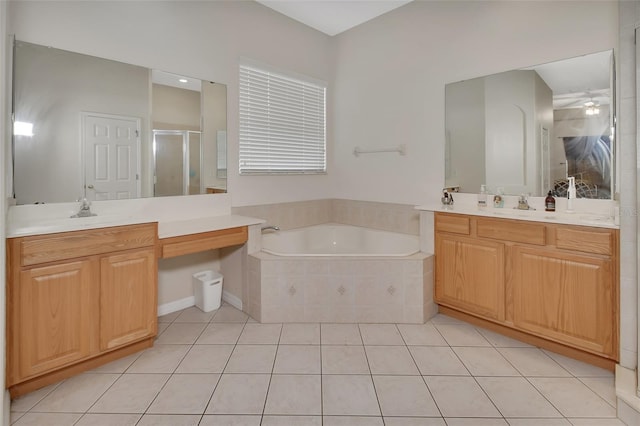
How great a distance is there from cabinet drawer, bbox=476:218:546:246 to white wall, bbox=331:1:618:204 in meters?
0.81

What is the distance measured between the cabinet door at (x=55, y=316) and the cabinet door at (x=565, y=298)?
2.72 metres

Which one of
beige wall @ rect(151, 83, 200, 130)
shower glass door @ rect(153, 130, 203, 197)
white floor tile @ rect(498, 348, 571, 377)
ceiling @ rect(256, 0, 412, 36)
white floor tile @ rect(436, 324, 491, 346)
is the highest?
ceiling @ rect(256, 0, 412, 36)

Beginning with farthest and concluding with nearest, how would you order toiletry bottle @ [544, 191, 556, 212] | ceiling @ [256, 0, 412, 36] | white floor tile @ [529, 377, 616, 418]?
ceiling @ [256, 0, 412, 36], toiletry bottle @ [544, 191, 556, 212], white floor tile @ [529, 377, 616, 418]

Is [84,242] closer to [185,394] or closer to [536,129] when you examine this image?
[185,394]

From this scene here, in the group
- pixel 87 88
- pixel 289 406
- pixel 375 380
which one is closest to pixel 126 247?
pixel 87 88

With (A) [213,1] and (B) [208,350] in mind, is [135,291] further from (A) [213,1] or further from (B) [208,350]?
(A) [213,1]

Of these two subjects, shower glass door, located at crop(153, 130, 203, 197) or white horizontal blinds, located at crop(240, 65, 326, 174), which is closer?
shower glass door, located at crop(153, 130, 203, 197)

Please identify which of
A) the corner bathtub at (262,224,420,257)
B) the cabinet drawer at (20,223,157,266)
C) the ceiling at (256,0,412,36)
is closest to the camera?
the cabinet drawer at (20,223,157,266)

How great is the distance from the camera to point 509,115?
2.76 metres

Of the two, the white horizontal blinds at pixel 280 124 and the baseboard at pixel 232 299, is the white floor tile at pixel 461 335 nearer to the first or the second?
the baseboard at pixel 232 299

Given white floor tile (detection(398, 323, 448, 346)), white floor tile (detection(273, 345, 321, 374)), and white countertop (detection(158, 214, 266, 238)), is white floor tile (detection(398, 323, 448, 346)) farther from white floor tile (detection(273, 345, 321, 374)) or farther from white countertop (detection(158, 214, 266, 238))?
white countertop (detection(158, 214, 266, 238))

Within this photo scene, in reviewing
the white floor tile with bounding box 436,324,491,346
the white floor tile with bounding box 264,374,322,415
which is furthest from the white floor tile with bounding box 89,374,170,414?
the white floor tile with bounding box 436,324,491,346

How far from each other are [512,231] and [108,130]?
2.94 m

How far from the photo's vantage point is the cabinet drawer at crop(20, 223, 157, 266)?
5.90ft
